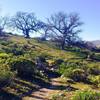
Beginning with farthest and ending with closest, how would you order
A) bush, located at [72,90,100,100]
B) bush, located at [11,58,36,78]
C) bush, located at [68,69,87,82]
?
bush, located at [68,69,87,82]
bush, located at [11,58,36,78]
bush, located at [72,90,100,100]

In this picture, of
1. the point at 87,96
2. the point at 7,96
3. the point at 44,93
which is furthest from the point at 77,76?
the point at 87,96

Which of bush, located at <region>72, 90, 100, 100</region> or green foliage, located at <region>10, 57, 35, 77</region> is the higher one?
green foliage, located at <region>10, 57, 35, 77</region>

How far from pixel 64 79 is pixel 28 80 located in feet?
15.0

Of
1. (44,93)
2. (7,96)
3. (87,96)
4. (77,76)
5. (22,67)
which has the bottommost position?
(44,93)

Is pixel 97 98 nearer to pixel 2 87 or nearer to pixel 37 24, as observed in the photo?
pixel 2 87

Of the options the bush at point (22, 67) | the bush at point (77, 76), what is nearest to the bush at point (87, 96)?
the bush at point (22, 67)

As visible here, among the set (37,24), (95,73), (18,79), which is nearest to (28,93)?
(18,79)

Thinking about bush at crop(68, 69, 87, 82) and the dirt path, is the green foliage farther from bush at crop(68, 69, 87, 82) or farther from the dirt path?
bush at crop(68, 69, 87, 82)

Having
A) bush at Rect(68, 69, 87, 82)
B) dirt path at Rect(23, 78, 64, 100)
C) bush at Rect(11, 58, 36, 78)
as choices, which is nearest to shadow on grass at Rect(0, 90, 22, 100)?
dirt path at Rect(23, 78, 64, 100)

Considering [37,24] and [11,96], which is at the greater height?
[37,24]

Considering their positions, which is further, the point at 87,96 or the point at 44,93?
the point at 44,93

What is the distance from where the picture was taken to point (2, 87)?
18.3 metres

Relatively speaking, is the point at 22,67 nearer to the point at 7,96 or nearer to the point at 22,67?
the point at 22,67

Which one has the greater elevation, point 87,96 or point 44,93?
point 87,96
